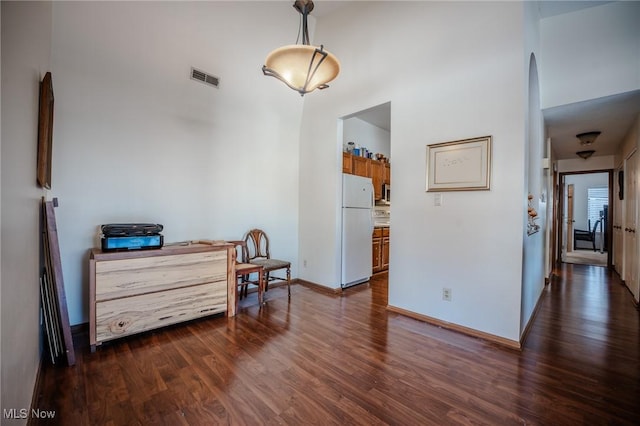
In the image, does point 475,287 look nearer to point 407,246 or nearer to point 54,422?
point 407,246

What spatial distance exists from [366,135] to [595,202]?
9.52 metres

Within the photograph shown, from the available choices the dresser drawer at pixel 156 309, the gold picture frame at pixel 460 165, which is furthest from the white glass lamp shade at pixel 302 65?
the dresser drawer at pixel 156 309

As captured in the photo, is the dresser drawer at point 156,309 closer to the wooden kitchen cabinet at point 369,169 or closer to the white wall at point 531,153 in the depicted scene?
the wooden kitchen cabinet at point 369,169

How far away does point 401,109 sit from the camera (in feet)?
10.5

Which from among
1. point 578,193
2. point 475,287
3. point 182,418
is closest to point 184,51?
point 182,418

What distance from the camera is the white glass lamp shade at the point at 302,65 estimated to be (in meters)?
2.13

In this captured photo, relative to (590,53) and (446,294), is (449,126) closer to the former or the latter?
(446,294)

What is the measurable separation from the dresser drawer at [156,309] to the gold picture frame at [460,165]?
2.56 m

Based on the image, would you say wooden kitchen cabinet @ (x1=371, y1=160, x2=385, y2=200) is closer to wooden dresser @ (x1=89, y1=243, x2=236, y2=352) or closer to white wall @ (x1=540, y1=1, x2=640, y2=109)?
white wall @ (x1=540, y1=1, x2=640, y2=109)

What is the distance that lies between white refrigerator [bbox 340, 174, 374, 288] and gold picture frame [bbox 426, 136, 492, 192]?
1.43 meters

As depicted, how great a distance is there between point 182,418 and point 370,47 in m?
4.07

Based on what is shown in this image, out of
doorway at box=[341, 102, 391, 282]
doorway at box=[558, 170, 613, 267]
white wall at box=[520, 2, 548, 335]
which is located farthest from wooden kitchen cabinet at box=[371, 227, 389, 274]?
doorway at box=[558, 170, 613, 267]

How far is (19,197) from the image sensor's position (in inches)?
53.8

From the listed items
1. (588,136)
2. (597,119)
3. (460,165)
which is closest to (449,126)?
(460,165)
